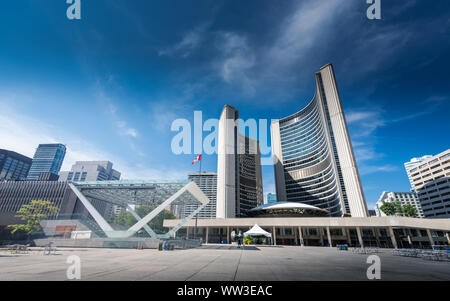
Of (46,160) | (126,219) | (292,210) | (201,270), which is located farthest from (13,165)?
(201,270)

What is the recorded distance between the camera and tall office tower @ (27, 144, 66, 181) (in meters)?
180

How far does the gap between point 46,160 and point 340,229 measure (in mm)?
241355

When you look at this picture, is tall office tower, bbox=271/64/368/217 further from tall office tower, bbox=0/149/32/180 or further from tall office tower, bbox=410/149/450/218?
tall office tower, bbox=0/149/32/180

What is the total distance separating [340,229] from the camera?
5912 cm

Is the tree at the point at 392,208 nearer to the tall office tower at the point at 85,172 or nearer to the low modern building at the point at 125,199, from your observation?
the low modern building at the point at 125,199

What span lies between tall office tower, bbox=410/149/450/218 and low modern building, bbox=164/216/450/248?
31854 mm

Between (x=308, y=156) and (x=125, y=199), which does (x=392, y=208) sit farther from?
(x=125, y=199)

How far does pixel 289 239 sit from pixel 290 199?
182 feet

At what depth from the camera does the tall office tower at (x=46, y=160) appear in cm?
17950

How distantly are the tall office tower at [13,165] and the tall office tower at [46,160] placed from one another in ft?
82.7

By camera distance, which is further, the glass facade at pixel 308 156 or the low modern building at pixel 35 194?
the glass facade at pixel 308 156

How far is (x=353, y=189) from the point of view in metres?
67.5

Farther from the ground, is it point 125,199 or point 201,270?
point 125,199

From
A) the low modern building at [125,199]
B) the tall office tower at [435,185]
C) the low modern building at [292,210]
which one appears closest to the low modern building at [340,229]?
the low modern building at [292,210]
